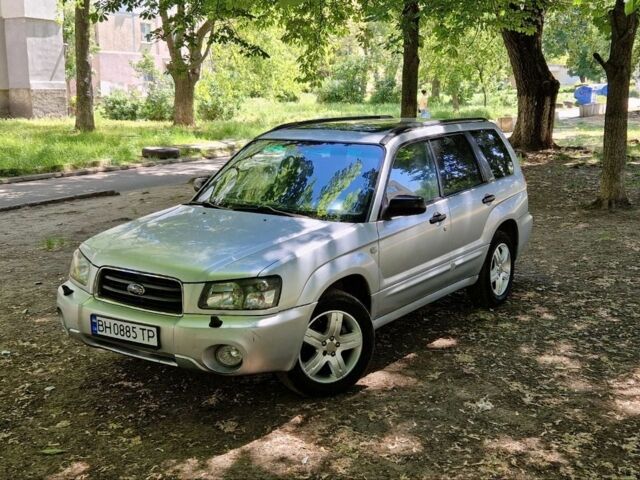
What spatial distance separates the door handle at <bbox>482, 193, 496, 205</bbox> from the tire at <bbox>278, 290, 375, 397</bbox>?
1985 millimetres

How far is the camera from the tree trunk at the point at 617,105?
1043 centimetres

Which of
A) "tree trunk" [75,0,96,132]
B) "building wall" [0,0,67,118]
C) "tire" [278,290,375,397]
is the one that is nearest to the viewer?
"tire" [278,290,375,397]

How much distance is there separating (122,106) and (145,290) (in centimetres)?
3190

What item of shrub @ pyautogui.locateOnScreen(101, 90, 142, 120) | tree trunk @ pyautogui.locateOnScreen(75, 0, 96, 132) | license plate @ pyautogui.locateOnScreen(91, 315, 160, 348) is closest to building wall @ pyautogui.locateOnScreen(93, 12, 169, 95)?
shrub @ pyautogui.locateOnScreen(101, 90, 142, 120)

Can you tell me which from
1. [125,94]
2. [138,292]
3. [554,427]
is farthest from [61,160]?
[125,94]

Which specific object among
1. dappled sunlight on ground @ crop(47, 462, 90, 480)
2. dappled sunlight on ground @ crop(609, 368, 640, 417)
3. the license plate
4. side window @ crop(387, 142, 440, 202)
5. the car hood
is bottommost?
dappled sunlight on ground @ crop(47, 462, 90, 480)

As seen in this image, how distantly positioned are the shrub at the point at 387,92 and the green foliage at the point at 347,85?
67.1 inches

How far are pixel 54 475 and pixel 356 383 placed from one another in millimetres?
1985

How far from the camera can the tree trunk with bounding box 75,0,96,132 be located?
21312 millimetres

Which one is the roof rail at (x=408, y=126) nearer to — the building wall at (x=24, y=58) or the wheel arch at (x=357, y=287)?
the wheel arch at (x=357, y=287)

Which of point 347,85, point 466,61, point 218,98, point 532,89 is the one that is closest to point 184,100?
point 218,98

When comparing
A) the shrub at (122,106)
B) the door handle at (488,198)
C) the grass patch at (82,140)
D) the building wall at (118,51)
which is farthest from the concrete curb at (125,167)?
the building wall at (118,51)

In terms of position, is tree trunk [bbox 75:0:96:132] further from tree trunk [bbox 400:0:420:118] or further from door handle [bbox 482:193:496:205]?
door handle [bbox 482:193:496:205]

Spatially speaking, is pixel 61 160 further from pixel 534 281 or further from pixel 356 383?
pixel 356 383
